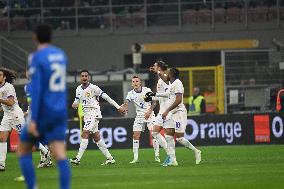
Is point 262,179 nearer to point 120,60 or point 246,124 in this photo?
point 246,124

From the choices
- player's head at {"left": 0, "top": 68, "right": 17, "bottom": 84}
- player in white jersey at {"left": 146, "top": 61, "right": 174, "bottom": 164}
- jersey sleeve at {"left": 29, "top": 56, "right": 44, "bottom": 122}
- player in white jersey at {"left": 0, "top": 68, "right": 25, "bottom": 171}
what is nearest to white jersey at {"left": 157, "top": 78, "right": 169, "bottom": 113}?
player in white jersey at {"left": 146, "top": 61, "right": 174, "bottom": 164}

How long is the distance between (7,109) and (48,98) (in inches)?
384

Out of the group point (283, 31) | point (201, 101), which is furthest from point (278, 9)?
point (201, 101)

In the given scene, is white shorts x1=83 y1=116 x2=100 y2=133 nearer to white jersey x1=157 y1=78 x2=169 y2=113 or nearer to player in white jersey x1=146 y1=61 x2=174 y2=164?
player in white jersey x1=146 y1=61 x2=174 y2=164

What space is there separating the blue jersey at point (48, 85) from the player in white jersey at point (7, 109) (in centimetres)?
895

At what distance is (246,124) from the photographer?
34.8 meters

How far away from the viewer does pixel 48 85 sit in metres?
13.1

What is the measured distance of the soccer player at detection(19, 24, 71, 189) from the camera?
12984 mm

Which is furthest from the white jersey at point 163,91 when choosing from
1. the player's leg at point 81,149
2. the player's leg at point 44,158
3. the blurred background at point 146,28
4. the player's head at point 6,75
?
the blurred background at point 146,28

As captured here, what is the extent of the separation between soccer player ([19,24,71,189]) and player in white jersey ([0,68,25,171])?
8.89 m

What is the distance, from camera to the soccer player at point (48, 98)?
1298cm

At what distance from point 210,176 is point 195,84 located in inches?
855

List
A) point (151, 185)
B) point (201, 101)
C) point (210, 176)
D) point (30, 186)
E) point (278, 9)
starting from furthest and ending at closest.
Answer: point (278, 9) → point (201, 101) → point (210, 176) → point (151, 185) → point (30, 186)

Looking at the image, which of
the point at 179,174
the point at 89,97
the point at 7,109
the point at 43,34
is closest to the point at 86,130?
the point at 89,97
